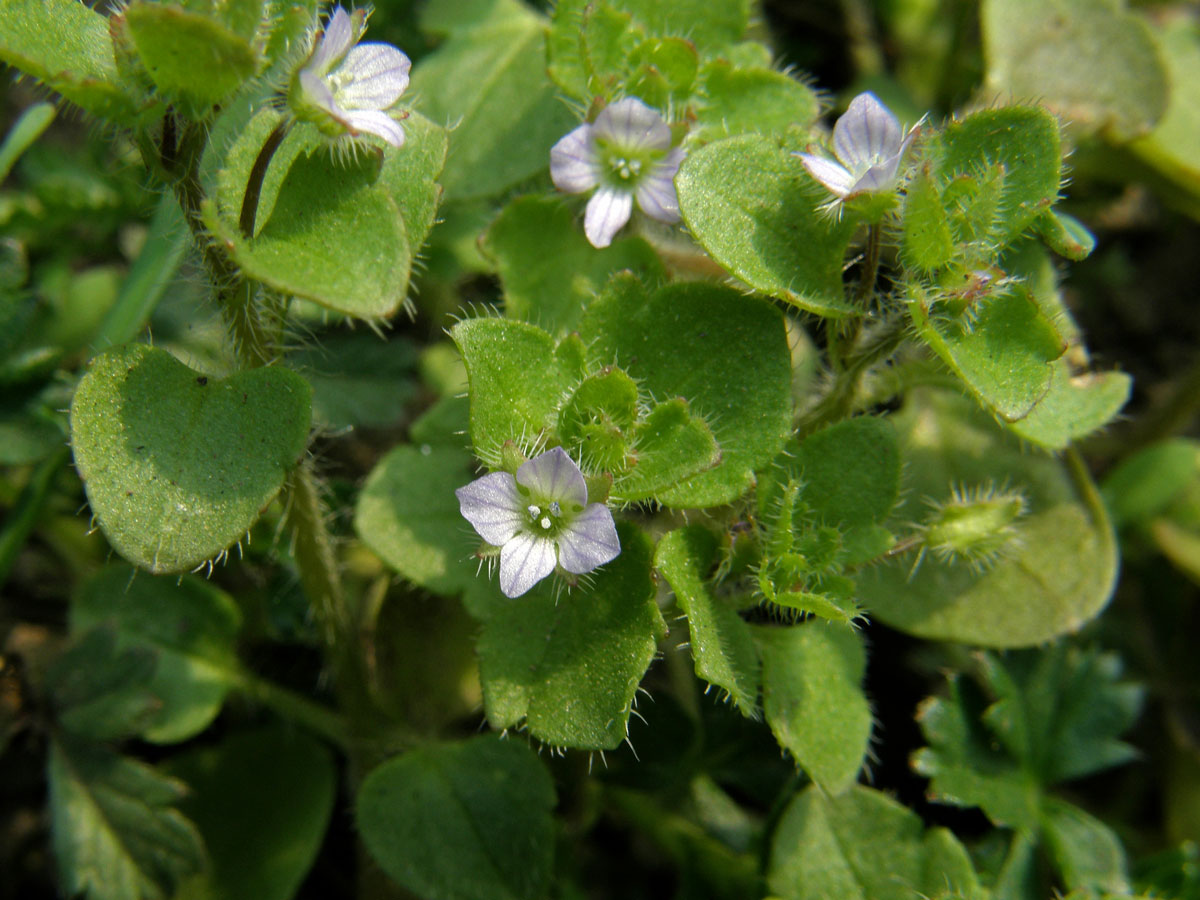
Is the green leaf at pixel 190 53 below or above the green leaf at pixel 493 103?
above

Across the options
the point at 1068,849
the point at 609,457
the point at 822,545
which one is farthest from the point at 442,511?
the point at 1068,849

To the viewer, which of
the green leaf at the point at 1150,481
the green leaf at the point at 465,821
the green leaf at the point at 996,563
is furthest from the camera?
the green leaf at the point at 1150,481

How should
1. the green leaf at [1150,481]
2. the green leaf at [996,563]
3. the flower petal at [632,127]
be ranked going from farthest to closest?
the green leaf at [1150,481]
the green leaf at [996,563]
the flower petal at [632,127]

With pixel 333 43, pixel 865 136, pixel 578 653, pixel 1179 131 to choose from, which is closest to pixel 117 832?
pixel 578 653

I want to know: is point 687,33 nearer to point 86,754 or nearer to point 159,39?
point 159,39

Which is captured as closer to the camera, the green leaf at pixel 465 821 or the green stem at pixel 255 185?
the green stem at pixel 255 185

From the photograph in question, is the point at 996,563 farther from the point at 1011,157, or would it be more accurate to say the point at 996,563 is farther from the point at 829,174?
the point at 829,174

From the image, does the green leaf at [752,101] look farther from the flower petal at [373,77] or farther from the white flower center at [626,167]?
the flower petal at [373,77]

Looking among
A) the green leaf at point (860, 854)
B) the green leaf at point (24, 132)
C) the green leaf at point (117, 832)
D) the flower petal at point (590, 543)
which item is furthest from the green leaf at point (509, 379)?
the green leaf at point (24, 132)

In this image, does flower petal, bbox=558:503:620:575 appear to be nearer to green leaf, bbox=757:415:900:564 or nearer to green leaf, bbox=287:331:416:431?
green leaf, bbox=757:415:900:564
